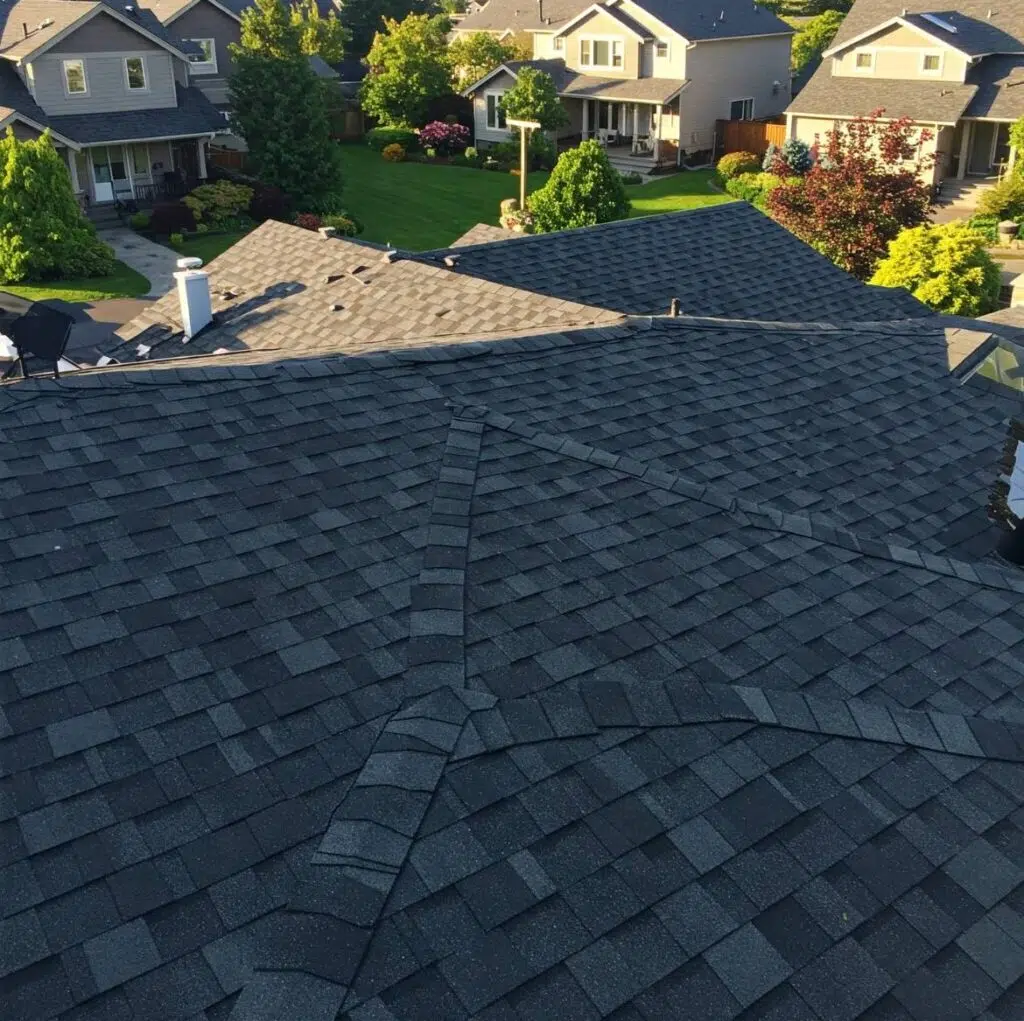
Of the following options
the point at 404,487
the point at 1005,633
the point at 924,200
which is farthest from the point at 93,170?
the point at 1005,633

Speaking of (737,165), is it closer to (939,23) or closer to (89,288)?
(939,23)

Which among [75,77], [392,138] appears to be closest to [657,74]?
[392,138]

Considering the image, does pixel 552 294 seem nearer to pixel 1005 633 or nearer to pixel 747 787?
pixel 1005 633

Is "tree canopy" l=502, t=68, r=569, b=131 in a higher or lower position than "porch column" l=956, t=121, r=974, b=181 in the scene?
higher

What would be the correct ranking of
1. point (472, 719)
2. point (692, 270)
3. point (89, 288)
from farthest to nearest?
point (89, 288)
point (692, 270)
point (472, 719)

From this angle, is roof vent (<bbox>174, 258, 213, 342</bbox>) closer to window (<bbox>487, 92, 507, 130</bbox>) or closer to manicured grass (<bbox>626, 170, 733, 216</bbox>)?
manicured grass (<bbox>626, 170, 733, 216</bbox>)

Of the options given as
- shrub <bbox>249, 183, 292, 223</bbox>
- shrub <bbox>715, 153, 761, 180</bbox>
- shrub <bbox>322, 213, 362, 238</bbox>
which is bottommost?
shrub <bbox>322, 213, 362, 238</bbox>

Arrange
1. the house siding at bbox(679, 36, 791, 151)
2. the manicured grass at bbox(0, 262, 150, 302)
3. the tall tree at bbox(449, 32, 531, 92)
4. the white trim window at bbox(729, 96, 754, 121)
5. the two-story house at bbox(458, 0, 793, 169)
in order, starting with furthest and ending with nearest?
1. the tall tree at bbox(449, 32, 531, 92)
2. the white trim window at bbox(729, 96, 754, 121)
3. the house siding at bbox(679, 36, 791, 151)
4. the two-story house at bbox(458, 0, 793, 169)
5. the manicured grass at bbox(0, 262, 150, 302)

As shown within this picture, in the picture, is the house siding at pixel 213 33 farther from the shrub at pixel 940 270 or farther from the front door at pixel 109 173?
the shrub at pixel 940 270

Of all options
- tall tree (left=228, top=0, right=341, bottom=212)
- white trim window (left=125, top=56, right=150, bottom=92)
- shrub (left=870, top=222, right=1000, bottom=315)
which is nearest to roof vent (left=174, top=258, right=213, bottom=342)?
shrub (left=870, top=222, right=1000, bottom=315)
